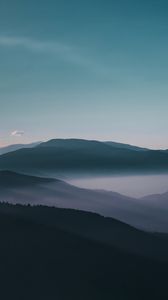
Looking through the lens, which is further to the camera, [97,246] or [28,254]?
[97,246]

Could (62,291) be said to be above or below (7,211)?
below

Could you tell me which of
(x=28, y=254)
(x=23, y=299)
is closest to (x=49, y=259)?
(x=28, y=254)

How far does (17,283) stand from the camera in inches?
1873

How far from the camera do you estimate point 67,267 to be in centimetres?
5519

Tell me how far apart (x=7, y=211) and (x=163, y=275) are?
32.6 meters

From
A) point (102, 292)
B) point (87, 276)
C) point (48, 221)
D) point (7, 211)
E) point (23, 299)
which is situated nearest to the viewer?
point (23, 299)

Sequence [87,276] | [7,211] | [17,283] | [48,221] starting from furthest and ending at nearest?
[48,221], [7,211], [87,276], [17,283]

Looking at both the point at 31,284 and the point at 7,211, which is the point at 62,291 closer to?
the point at 31,284

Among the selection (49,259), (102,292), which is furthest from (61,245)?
(102,292)

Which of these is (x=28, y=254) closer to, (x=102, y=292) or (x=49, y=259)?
(x=49, y=259)

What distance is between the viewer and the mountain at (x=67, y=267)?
48.5 m

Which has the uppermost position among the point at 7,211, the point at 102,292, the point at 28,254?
the point at 7,211

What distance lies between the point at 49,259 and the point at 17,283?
29.5ft

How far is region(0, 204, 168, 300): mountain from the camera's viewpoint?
48.5m
